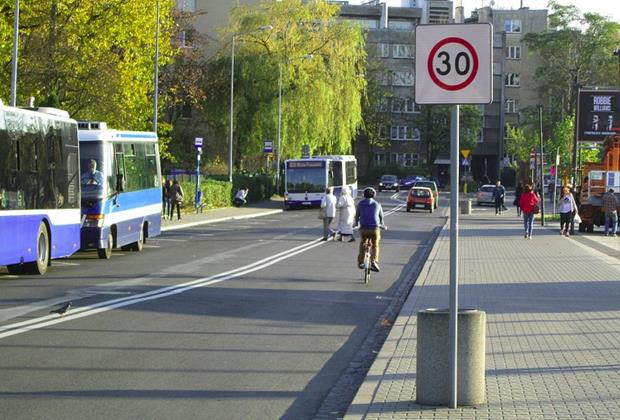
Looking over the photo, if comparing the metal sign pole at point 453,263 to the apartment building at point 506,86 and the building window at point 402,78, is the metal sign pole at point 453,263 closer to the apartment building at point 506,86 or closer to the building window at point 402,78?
the apartment building at point 506,86

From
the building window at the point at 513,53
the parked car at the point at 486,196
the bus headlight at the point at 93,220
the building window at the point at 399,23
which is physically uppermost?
the building window at the point at 399,23

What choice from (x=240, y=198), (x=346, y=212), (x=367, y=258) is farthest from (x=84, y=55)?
(x=240, y=198)

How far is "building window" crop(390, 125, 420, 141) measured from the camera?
118 meters

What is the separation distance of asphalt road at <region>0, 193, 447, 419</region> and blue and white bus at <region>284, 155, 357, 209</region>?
114 ft

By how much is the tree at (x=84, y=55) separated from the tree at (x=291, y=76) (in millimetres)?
22860

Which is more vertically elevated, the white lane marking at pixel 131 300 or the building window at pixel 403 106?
the building window at pixel 403 106

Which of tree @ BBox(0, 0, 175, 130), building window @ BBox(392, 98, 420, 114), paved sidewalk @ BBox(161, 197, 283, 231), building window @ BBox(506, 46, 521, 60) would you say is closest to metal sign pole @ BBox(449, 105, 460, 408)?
tree @ BBox(0, 0, 175, 130)

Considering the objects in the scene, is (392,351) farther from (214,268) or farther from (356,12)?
(356,12)

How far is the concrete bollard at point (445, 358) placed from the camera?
8344 millimetres

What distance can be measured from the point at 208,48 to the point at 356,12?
52.8 meters

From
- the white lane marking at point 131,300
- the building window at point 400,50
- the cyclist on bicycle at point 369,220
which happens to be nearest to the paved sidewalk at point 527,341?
the cyclist on bicycle at point 369,220

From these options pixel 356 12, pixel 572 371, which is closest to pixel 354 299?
pixel 572 371

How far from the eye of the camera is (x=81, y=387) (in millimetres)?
9336

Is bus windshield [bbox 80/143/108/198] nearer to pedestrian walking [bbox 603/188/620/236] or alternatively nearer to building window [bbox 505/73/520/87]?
pedestrian walking [bbox 603/188/620/236]
